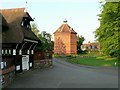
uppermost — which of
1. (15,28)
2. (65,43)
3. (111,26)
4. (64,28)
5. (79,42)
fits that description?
(64,28)

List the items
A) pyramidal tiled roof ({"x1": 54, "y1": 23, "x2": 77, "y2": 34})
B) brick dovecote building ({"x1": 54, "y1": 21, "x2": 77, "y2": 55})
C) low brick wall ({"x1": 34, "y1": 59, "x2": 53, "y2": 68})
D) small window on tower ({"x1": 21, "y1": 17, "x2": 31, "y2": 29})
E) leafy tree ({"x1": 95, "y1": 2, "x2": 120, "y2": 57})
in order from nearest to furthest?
1. small window on tower ({"x1": 21, "y1": 17, "x2": 31, "y2": 29})
2. low brick wall ({"x1": 34, "y1": 59, "x2": 53, "y2": 68})
3. leafy tree ({"x1": 95, "y1": 2, "x2": 120, "y2": 57})
4. brick dovecote building ({"x1": 54, "y1": 21, "x2": 77, "y2": 55})
5. pyramidal tiled roof ({"x1": 54, "y1": 23, "x2": 77, "y2": 34})

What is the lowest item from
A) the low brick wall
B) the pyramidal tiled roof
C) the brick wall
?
the low brick wall

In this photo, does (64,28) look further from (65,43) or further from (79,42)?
(79,42)

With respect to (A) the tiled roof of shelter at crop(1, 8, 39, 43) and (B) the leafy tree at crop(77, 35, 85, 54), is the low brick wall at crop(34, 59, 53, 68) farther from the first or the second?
(B) the leafy tree at crop(77, 35, 85, 54)

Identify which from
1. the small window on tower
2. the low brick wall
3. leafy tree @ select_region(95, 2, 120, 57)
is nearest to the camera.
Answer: the small window on tower

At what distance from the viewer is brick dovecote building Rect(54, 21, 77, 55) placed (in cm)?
8312

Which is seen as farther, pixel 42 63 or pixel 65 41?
pixel 65 41

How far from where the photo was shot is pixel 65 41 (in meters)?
85.4

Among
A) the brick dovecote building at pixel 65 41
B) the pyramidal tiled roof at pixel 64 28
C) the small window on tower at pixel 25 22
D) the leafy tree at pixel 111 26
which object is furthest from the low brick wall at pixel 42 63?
the pyramidal tiled roof at pixel 64 28

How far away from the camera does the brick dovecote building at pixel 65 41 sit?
83.1m

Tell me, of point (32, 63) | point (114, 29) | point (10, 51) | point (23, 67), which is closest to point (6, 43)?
point (10, 51)

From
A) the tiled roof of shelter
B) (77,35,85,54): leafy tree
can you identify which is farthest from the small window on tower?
(77,35,85,54): leafy tree

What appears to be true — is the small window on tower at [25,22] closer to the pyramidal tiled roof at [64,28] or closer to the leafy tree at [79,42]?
the pyramidal tiled roof at [64,28]

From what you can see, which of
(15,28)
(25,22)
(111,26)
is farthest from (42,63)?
(111,26)
